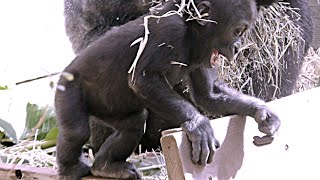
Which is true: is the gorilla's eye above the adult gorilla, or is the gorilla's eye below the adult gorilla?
above

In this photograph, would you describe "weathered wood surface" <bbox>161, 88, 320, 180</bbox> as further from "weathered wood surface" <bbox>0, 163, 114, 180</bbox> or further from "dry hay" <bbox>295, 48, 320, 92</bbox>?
"dry hay" <bbox>295, 48, 320, 92</bbox>

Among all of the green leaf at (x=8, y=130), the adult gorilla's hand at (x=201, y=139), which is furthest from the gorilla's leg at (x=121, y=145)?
the green leaf at (x=8, y=130)

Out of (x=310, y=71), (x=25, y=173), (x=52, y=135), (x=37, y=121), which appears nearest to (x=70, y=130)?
(x=25, y=173)

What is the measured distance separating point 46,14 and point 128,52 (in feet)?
10.2

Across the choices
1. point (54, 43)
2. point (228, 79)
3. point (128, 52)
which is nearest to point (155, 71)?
point (128, 52)

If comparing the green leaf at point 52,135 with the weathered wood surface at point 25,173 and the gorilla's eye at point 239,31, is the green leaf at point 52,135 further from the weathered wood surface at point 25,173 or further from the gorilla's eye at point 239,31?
the gorilla's eye at point 239,31

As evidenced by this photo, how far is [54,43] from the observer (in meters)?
4.79

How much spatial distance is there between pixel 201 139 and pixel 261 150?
0.78 ft

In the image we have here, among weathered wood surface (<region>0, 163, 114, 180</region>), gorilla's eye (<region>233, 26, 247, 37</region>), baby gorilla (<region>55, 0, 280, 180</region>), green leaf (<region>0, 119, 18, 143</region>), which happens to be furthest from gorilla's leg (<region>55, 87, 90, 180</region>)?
green leaf (<region>0, 119, 18, 143</region>)

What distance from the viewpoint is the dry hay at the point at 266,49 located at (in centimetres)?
284

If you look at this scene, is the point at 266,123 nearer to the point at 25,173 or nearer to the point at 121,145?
the point at 121,145

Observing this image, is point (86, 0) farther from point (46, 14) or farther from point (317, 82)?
point (46, 14)

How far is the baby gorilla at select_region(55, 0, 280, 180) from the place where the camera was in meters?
1.89

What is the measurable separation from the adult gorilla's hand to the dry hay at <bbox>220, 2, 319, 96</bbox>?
1.01 meters
